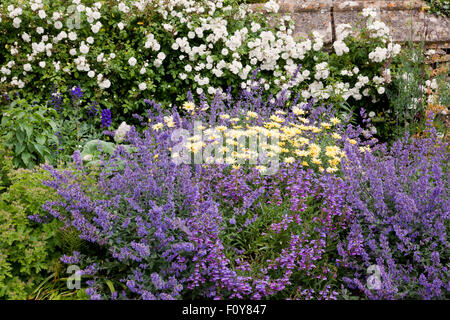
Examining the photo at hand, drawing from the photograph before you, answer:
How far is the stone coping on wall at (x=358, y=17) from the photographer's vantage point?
560 cm

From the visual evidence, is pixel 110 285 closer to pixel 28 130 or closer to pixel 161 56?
pixel 28 130

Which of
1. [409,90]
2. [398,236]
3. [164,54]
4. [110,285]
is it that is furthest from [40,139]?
[409,90]

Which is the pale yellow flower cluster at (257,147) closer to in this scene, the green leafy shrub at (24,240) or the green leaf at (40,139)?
the green leaf at (40,139)

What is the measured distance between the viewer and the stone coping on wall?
18.4ft

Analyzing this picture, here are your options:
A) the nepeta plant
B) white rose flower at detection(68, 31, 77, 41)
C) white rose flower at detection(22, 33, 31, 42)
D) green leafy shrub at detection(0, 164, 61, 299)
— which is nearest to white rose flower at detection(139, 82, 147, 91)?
white rose flower at detection(68, 31, 77, 41)

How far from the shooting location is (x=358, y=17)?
5.76 metres

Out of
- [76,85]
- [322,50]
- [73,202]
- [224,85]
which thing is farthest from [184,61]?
[73,202]

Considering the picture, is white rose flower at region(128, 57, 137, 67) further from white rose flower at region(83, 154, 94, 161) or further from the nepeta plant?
the nepeta plant

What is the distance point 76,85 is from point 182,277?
116 inches

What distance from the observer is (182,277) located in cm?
256

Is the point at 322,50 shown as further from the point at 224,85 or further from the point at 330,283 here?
the point at 330,283

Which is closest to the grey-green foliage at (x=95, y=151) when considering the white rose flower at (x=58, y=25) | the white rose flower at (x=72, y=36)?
the white rose flower at (x=72, y=36)

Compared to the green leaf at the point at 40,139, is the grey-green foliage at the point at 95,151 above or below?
below

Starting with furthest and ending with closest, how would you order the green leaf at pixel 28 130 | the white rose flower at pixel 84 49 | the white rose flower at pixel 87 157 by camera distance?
the white rose flower at pixel 84 49 < the white rose flower at pixel 87 157 < the green leaf at pixel 28 130
